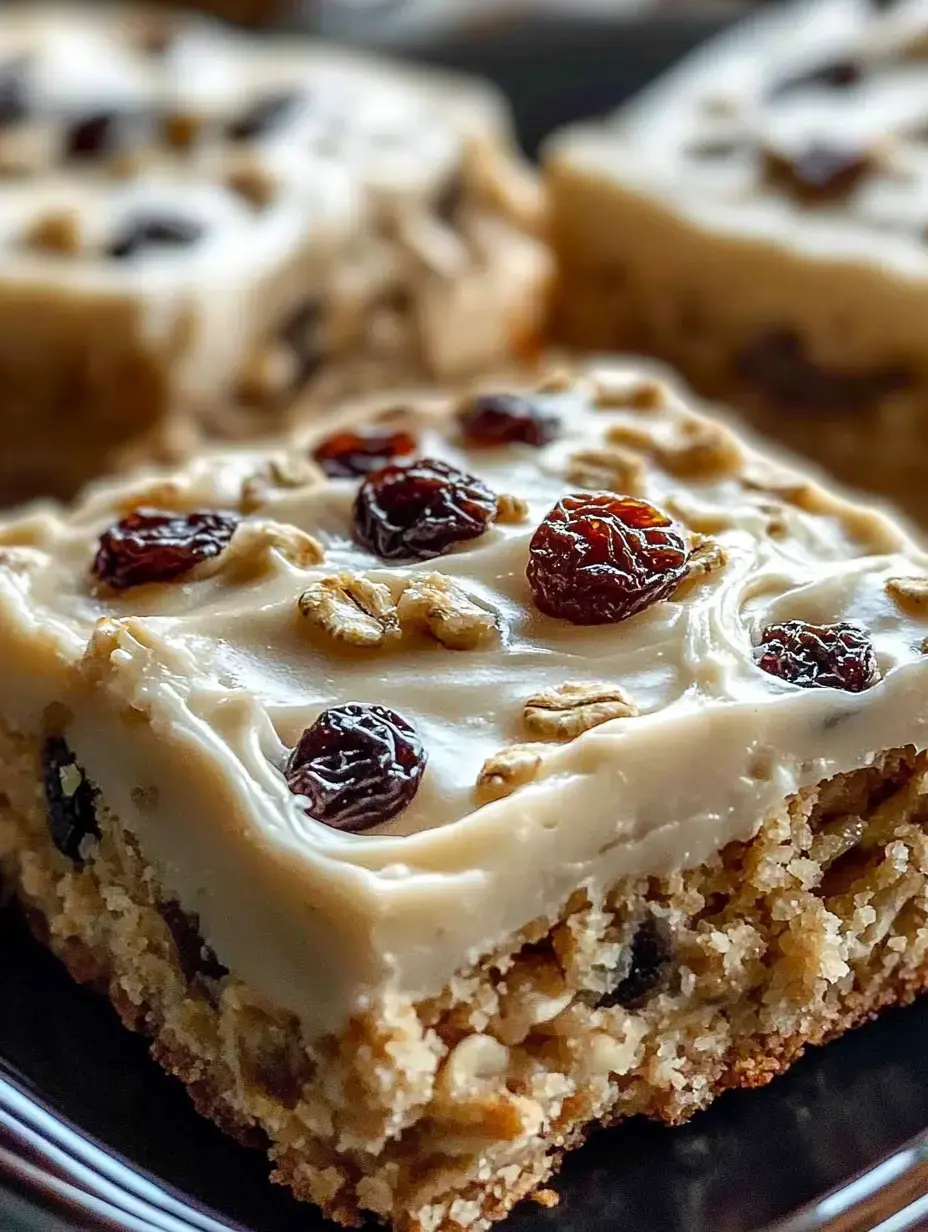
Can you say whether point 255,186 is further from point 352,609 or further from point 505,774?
point 505,774

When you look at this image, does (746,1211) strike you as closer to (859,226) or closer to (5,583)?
(5,583)

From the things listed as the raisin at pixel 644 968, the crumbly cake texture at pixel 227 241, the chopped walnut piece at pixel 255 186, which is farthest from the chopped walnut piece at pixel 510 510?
the chopped walnut piece at pixel 255 186

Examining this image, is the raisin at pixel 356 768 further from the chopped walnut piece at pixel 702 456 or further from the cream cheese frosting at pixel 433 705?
the chopped walnut piece at pixel 702 456

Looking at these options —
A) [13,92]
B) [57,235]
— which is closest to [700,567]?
[57,235]

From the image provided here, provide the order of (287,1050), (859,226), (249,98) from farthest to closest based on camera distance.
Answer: (249,98) → (859,226) → (287,1050)

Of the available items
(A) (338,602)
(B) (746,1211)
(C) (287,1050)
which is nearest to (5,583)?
(A) (338,602)

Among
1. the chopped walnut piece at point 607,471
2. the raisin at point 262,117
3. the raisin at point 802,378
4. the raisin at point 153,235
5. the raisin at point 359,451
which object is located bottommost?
the raisin at point 802,378

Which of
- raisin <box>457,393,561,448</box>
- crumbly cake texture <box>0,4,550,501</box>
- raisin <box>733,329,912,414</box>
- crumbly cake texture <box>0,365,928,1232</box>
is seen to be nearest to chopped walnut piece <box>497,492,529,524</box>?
crumbly cake texture <box>0,365,928,1232</box>
